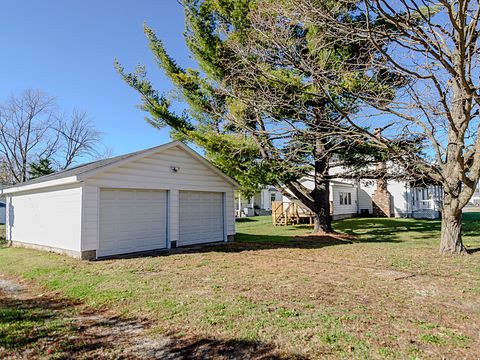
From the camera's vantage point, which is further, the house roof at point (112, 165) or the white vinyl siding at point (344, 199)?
the white vinyl siding at point (344, 199)

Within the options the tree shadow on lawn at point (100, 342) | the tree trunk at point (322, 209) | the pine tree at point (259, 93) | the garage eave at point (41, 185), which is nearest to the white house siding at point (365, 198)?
the tree trunk at point (322, 209)

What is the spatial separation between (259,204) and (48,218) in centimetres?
2727

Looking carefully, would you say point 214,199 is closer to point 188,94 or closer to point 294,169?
point 294,169

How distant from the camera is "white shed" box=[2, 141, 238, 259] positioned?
9320 millimetres

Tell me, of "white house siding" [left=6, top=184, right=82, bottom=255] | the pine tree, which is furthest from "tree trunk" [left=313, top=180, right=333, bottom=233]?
"white house siding" [left=6, top=184, right=82, bottom=255]

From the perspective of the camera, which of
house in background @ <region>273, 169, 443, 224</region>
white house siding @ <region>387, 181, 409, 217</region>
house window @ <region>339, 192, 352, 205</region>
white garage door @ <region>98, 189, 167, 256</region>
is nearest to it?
white garage door @ <region>98, 189, 167, 256</region>

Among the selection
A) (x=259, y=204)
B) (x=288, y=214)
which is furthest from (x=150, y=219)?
(x=259, y=204)

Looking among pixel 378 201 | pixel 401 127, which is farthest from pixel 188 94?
pixel 378 201

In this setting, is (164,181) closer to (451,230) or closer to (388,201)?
(451,230)

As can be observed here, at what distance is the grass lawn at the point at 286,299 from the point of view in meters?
3.71

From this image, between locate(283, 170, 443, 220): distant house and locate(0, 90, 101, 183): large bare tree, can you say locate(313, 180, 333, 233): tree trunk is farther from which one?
locate(0, 90, 101, 183): large bare tree

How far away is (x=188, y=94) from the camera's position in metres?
14.0

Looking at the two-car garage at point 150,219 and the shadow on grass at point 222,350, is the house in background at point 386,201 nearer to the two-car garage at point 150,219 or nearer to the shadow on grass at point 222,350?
the two-car garage at point 150,219

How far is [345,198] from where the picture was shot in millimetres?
27141
